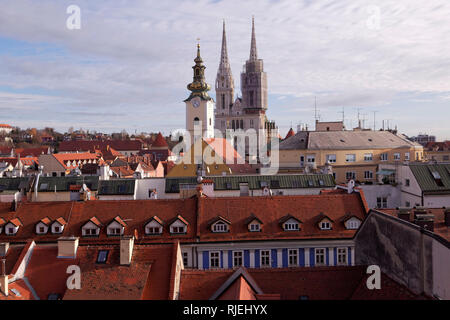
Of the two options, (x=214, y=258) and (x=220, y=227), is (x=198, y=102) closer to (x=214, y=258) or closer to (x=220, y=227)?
(x=220, y=227)

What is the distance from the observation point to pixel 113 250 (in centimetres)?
1862

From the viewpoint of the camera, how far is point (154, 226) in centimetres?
2564

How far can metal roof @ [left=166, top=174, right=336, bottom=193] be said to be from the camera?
34.2 m

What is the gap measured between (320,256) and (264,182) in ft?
33.8

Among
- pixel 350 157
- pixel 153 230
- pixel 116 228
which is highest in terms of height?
pixel 350 157

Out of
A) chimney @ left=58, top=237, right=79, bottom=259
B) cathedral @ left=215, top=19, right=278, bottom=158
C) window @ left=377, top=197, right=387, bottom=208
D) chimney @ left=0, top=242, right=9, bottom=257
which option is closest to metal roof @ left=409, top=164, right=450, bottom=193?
window @ left=377, top=197, right=387, bottom=208

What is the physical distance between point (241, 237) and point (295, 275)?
828 cm

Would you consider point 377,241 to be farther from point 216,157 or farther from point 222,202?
point 216,157

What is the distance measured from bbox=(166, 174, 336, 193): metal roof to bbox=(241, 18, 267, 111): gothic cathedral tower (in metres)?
104

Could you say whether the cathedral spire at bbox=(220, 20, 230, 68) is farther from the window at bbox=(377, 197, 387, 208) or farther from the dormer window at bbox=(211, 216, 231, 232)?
the dormer window at bbox=(211, 216, 231, 232)

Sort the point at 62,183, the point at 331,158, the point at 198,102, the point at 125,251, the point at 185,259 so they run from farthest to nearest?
the point at 198,102
the point at 331,158
the point at 62,183
the point at 185,259
the point at 125,251

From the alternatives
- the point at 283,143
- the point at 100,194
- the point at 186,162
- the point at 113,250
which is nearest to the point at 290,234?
the point at 113,250

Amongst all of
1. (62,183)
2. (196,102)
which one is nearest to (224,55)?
(196,102)

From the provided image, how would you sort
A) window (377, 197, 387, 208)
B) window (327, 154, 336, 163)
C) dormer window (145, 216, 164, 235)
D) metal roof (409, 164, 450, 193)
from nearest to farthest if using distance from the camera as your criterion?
1. dormer window (145, 216, 164, 235)
2. metal roof (409, 164, 450, 193)
3. window (377, 197, 387, 208)
4. window (327, 154, 336, 163)
